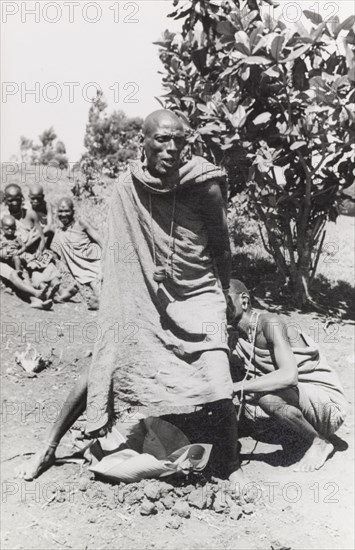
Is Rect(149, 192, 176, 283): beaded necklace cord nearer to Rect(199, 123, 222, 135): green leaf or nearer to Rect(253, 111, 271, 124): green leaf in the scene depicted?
Rect(199, 123, 222, 135): green leaf

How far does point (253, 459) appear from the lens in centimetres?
338

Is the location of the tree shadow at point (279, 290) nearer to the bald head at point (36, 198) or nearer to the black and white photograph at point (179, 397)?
the black and white photograph at point (179, 397)

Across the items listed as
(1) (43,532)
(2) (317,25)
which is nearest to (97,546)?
(1) (43,532)

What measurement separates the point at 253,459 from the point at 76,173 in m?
8.84

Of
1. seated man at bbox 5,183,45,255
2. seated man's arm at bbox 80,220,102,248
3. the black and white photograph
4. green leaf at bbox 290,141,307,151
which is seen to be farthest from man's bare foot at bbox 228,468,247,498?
seated man's arm at bbox 80,220,102,248

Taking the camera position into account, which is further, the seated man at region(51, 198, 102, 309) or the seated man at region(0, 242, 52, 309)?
the seated man at region(51, 198, 102, 309)

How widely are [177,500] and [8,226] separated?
4.28m

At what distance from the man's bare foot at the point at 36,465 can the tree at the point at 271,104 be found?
3147mm

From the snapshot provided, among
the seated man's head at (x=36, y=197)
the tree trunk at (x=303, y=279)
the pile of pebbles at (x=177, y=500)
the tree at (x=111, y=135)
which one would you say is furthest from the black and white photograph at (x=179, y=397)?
the tree at (x=111, y=135)

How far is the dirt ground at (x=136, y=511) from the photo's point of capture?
2.60m

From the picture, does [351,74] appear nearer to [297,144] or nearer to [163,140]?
[297,144]

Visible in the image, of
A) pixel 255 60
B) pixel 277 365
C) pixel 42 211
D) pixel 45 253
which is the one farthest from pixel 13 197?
pixel 277 365

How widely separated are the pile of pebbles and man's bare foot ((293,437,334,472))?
515 mm

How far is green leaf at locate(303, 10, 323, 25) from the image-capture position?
478 cm
